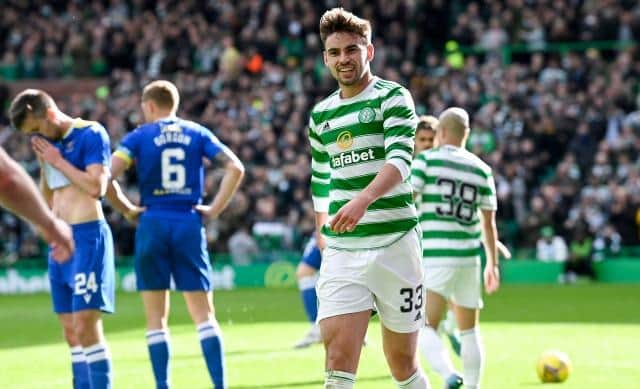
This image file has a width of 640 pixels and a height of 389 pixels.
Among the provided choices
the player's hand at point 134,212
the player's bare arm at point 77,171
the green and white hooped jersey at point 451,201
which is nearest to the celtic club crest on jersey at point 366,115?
the player's bare arm at point 77,171

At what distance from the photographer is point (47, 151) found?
7.91 meters

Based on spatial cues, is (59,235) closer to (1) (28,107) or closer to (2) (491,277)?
(1) (28,107)

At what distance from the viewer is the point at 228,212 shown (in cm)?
2542

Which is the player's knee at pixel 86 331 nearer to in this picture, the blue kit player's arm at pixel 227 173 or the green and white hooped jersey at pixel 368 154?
the blue kit player's arm at pixel 227 173

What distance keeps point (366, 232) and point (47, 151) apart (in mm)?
2365

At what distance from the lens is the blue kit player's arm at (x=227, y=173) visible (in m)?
9.23

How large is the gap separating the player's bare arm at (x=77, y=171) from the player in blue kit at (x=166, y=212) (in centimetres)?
98

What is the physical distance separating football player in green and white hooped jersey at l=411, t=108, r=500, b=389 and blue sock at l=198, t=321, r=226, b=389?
59.9 inches

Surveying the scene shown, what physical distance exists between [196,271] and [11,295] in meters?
16.2

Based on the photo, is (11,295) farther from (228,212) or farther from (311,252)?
(311,252)

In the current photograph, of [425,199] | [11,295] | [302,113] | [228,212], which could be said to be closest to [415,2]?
[302,113]

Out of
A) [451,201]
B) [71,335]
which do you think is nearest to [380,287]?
[451,201]

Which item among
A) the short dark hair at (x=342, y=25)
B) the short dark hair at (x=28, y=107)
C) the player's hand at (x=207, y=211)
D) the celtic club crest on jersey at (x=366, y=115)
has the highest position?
the short dark hair at (x=342, y=25)

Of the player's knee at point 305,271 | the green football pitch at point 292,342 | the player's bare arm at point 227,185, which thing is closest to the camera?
the player's bare arm at point 227,185
